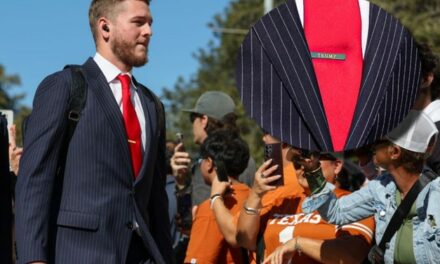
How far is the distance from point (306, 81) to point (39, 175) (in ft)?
4.18

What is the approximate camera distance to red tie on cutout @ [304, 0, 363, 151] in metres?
4.41

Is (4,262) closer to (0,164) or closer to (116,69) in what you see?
(0,164)

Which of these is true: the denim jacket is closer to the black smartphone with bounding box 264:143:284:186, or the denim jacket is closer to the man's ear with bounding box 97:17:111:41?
the black smartphone with bounding box 264:143:284:186

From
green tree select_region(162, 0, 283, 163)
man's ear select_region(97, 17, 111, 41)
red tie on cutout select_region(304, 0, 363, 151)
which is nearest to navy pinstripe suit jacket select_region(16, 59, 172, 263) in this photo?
Result: man's ear select_region(97, 17, 111, 41)

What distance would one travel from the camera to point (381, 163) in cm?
464

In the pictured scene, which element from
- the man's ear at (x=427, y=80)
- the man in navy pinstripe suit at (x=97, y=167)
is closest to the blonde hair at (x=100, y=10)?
the man in navy pinstripe suit at (x=97, y=167)

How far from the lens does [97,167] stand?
4414 millimetres

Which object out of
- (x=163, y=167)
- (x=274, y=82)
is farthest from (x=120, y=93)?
(x=274, y=82)

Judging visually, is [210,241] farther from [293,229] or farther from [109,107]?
[109,107]

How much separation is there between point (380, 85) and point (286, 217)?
4.32ft

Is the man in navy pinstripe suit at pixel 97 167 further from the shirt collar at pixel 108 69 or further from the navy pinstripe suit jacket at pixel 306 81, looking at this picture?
the navy pinstripe suit jacket at pixel 306 81

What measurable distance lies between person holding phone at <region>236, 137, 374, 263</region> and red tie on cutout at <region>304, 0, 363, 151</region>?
0.44 meters

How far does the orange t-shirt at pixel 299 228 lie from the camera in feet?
17.0

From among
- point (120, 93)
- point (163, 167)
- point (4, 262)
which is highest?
point (120, 93)
